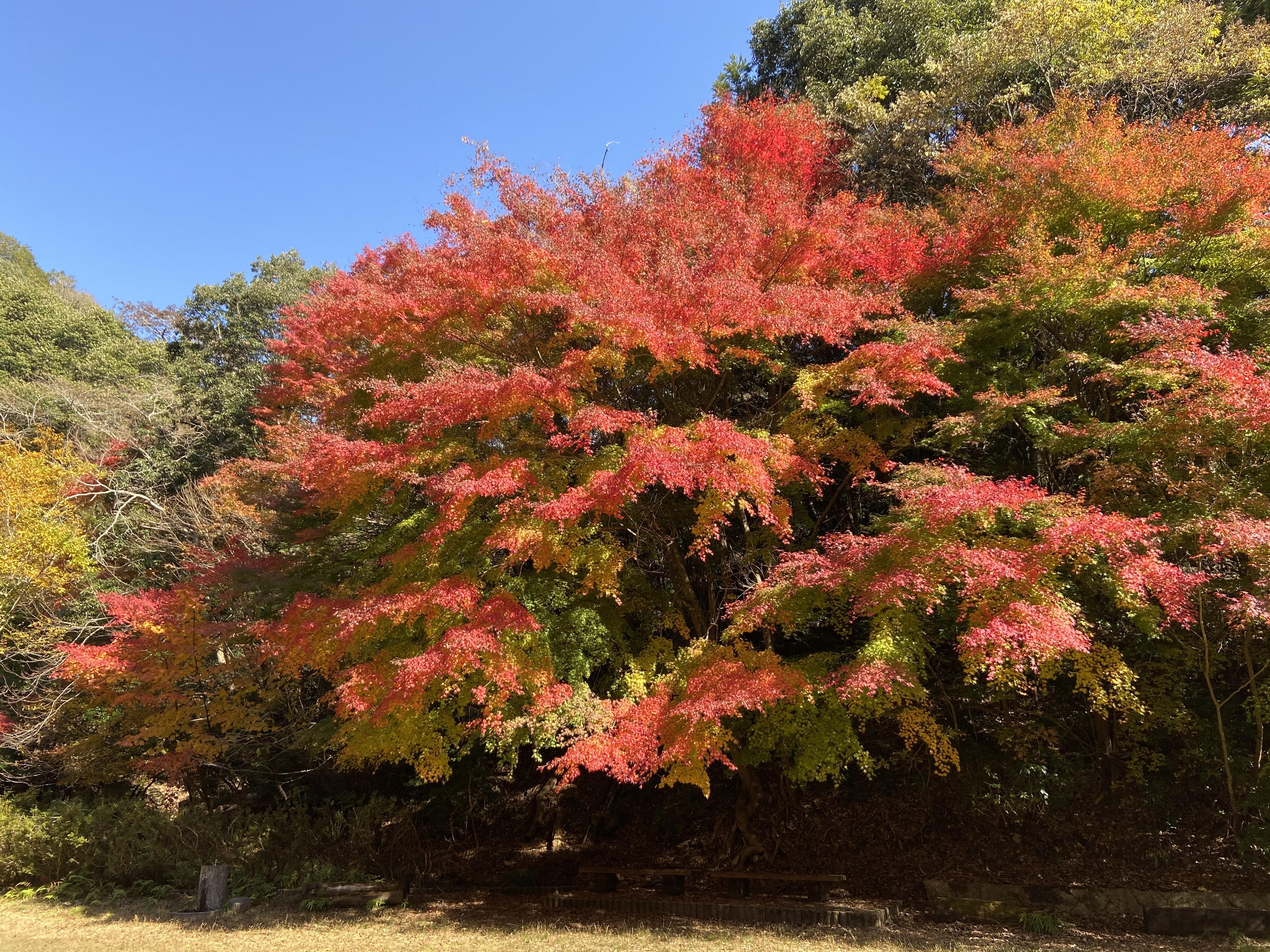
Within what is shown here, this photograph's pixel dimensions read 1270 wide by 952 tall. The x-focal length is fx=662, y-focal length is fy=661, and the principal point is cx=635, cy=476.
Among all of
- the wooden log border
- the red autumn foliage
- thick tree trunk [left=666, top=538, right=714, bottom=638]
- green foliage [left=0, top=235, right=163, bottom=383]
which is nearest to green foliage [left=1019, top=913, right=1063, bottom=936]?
the wooden log border

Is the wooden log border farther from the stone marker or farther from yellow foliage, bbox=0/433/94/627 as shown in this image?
yellow foliage, bbox=0/433/94/627

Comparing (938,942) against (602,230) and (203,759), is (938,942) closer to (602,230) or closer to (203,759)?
(602,230)

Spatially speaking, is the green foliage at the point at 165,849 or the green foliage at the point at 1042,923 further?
the green foliage at the point at 165,849

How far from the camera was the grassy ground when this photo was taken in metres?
7.80

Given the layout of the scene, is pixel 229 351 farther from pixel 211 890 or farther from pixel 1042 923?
pixel 1042 923

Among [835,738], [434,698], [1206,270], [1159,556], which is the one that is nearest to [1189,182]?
[1206,270]

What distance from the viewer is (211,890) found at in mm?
9570

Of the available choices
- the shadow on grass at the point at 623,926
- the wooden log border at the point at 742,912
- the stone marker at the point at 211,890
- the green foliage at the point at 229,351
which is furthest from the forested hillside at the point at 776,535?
the green foliage at the point at 229,351

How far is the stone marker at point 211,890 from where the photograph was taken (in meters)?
9.52

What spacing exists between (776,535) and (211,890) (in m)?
9.91

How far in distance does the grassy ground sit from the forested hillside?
1738 millimetres

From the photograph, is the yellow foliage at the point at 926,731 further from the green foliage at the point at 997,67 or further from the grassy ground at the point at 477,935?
the green foliage at the point at 997,67

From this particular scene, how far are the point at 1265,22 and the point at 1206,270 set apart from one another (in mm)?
10838

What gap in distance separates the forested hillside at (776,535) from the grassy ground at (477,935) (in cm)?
174
